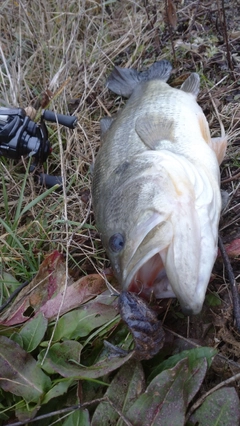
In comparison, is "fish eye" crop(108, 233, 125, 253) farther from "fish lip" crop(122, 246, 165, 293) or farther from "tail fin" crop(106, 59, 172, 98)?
"tail fin" crop(106, 59, 172, 98)

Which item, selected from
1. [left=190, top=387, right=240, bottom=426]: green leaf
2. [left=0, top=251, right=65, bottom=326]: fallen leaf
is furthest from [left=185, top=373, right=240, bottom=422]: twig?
[left=0, top=251, right=65, bottom=326]: fallen leaf

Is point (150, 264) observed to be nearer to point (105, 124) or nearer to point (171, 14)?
point (105, 124)

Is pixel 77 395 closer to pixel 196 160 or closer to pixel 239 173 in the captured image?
pixel 196 160

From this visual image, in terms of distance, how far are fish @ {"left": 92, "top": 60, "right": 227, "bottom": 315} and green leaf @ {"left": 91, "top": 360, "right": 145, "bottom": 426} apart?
35 centimetres

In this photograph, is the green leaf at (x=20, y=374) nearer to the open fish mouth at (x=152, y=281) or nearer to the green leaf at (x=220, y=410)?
the open fish mouth at (x=152, y=281)

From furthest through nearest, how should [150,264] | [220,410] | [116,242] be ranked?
[116,242] < [150,264] < [220,410]

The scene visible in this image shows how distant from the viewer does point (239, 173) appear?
2.80 metres

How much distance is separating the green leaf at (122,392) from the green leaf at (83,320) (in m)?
0.28

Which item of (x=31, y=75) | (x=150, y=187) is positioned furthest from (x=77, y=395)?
(x=31, y=75)

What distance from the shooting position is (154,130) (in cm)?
267

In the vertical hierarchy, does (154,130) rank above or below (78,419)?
above

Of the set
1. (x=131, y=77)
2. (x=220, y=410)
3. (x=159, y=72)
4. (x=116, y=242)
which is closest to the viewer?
(x=220, y=410)


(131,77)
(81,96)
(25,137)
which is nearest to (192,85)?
(131,77)

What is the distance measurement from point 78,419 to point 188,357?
56 cm
